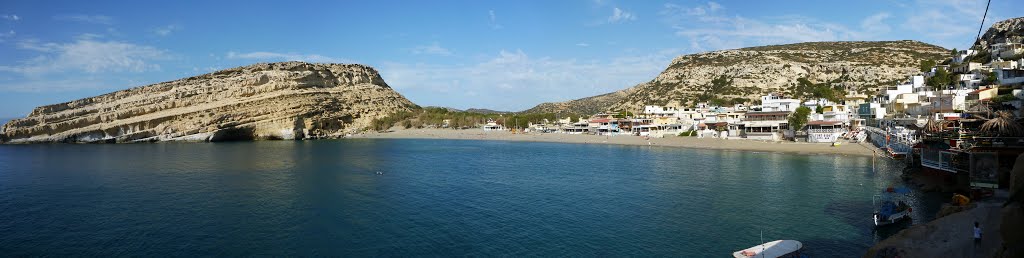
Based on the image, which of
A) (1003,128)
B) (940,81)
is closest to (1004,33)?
(940,81)

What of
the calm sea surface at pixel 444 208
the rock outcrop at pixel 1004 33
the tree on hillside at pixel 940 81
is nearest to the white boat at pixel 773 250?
the calm sea surface at pixel 444 208

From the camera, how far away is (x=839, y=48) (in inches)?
5423

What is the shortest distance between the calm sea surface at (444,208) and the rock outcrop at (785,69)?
7313 cm

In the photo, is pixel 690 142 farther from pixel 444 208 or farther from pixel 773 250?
pixel 773 250

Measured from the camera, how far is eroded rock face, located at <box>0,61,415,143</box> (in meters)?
95.9

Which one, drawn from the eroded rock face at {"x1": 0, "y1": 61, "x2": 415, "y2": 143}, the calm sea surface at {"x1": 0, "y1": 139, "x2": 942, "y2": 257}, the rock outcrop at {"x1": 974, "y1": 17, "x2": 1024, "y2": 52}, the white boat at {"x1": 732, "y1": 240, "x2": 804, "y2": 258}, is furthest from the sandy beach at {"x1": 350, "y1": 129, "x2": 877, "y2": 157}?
the white boat at {"x1": 732, "y1": 240, "x2": 804, "y2": 258}

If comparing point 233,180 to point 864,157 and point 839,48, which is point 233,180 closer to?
point 864,157

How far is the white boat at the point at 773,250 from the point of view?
19.1 metres

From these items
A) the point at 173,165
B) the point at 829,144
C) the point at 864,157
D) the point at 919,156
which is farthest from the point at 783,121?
the point at 173,165

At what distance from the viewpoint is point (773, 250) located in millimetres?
19375

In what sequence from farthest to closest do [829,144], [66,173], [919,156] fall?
[829,144]
[66,173]
[919,156]

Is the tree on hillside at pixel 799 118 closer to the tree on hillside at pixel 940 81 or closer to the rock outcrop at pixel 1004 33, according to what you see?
the tree on hillside at pixel 940 81

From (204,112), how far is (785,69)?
116024mm

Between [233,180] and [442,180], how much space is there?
15191 mm
